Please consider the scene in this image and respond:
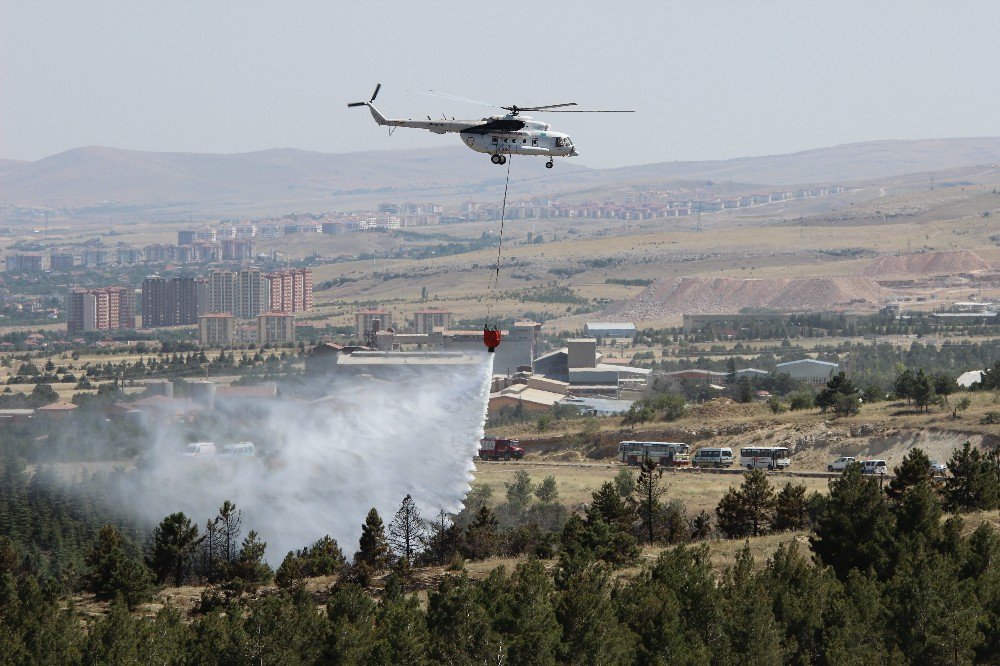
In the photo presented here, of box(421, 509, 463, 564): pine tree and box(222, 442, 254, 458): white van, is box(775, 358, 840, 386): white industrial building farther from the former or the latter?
box(421, 509, 463, 564): pine tree

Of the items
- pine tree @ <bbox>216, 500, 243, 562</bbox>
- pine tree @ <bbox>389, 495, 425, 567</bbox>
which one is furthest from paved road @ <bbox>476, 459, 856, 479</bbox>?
pine tree @ <bbox>216, 500, 243, 562</bbox>

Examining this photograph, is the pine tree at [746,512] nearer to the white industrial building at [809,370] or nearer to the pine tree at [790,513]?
the pine tree at [790,513]

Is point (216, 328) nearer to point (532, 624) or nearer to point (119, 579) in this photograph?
point (119, 579)

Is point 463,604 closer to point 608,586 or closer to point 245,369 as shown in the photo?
point 608,586

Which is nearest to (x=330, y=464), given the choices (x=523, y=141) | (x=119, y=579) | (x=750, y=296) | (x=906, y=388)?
(x=119, y=579)

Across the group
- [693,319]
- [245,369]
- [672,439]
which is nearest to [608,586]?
[672,439]
